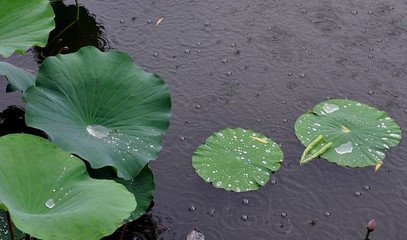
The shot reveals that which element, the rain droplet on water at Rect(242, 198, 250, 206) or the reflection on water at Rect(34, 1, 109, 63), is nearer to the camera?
the rain droplet on water at Rect(242, 198, 250, 206)

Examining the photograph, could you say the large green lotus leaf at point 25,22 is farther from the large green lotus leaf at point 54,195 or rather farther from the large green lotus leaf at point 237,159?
the large green lotus leaf at point 237,159

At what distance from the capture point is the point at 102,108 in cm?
248

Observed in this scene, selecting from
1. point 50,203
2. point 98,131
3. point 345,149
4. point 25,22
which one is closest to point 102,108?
point 98,131

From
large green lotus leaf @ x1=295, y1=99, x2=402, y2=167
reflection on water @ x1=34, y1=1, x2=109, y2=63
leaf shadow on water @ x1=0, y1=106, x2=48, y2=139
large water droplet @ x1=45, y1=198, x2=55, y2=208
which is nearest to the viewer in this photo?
large water droplet @ x1=45, y1=198, x2=55, y2=208

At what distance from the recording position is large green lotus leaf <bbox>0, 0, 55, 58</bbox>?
2.50 metres

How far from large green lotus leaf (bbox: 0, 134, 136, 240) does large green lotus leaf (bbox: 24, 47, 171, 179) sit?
213 mm

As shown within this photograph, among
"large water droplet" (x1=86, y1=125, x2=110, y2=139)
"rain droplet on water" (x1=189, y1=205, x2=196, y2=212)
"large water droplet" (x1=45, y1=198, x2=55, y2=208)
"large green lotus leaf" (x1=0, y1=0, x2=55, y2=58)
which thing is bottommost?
"rain droplet on water" (x1=189, y1=205, x2=196, y2=212)

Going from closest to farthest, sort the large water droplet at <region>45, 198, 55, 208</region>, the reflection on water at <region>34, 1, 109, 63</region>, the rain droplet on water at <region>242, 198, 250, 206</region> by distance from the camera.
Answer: the large water droplet at <region>45, 198, 55, 208</region> < the rain droplet on water at <region>242, 198, 250, 206</region> < the reflection on water at <region>34, 1, 109, 63</region>

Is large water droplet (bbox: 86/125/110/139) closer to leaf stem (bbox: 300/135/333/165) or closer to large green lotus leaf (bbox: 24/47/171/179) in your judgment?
large green lotus leaf (bbox: 24/47/171/179)

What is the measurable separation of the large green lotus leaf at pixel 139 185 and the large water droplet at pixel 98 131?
139 mm

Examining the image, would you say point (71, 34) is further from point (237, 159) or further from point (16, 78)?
point (237, 159)

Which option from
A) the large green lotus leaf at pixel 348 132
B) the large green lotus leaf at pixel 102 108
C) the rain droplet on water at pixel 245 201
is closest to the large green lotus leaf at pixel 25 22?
the large green lotus leaf at pixel 102 108

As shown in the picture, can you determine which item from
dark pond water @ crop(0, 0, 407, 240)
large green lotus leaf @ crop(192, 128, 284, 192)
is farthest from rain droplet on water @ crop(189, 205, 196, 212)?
large green lotus leaf @ crop(192, 128, 284, 192)

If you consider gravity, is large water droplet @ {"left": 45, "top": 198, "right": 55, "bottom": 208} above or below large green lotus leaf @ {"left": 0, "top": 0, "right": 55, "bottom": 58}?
below
